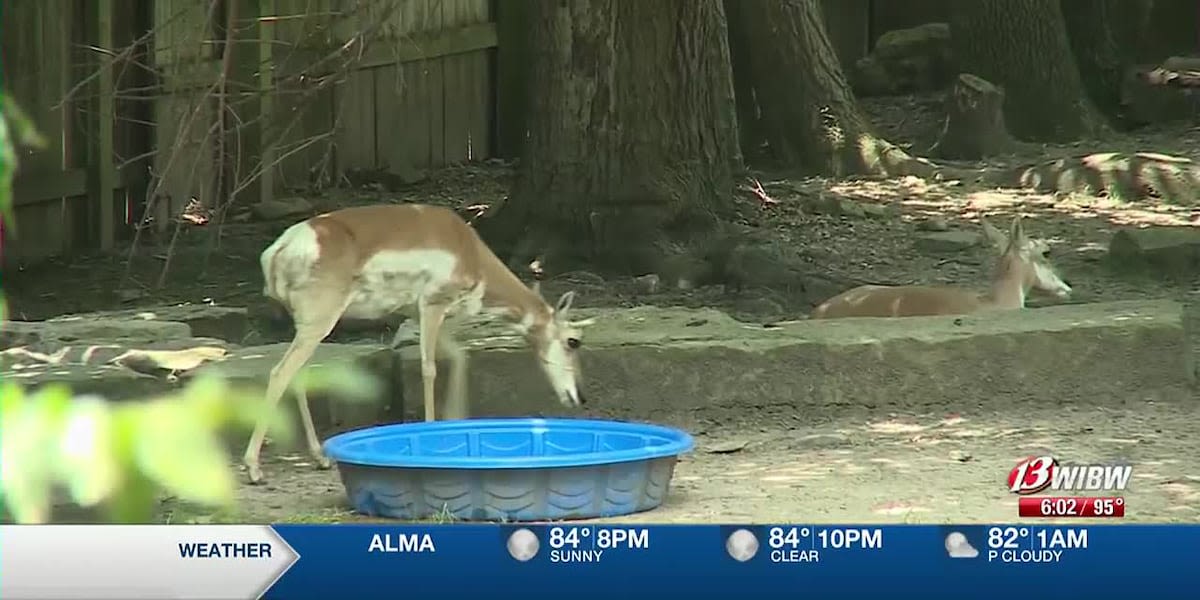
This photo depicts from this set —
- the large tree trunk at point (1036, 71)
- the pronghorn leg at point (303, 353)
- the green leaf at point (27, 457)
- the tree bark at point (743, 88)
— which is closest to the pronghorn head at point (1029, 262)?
the pronghorn leg at point (303, 353)

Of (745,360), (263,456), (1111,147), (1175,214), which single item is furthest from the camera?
(1111,147)

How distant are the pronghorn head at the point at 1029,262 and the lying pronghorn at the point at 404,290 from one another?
6.40 feet

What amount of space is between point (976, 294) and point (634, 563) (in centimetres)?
347

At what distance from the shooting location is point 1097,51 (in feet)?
46.5

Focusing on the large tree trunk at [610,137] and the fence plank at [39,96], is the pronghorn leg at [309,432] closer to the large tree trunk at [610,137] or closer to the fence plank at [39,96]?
the fence plank at [39,96]

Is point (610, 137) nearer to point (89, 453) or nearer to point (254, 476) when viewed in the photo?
point (254, 476)

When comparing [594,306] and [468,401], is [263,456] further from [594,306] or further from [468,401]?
[594,306]

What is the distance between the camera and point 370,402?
260 inches

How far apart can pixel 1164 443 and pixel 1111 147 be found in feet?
21.9

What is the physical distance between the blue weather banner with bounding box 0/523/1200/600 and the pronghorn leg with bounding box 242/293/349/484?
112 cm

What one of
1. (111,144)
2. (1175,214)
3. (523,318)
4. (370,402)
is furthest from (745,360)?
(1175,214)

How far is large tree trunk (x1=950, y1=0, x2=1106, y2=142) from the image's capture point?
1314 centimetres

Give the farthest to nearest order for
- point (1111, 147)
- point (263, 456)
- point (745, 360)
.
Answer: point (1111, 147) < point (745, 360) < point (263, 456)

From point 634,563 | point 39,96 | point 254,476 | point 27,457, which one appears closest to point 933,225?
point 39,96
